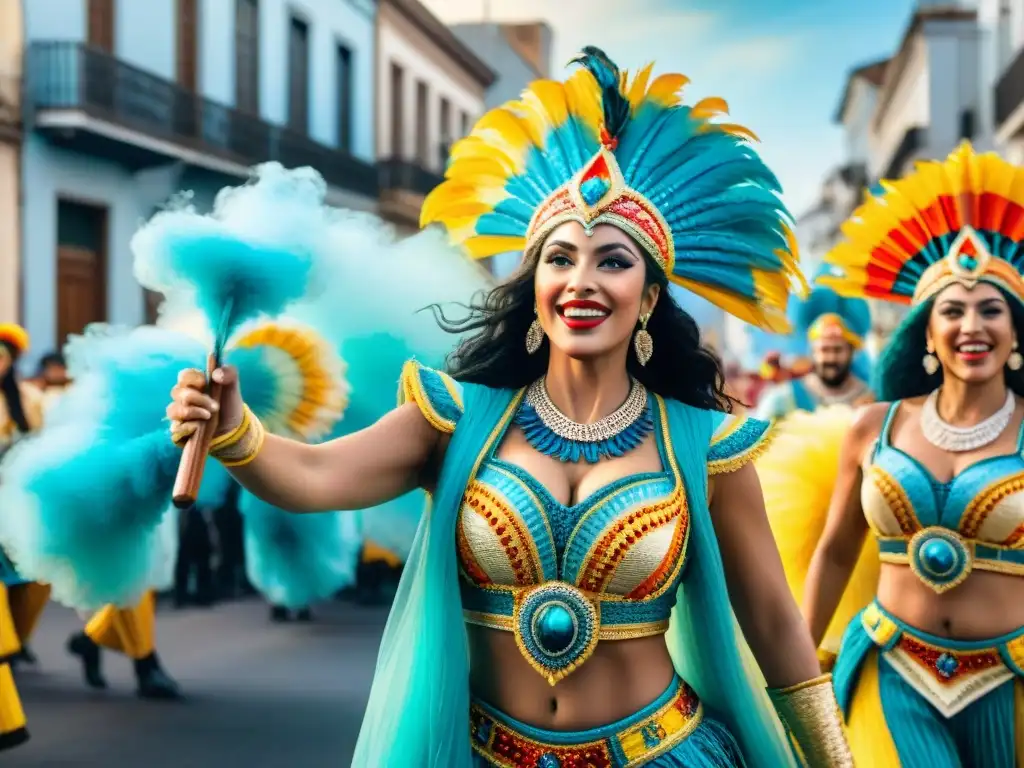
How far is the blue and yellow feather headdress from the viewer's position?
337cm

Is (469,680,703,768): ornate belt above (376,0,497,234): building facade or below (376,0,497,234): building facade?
below

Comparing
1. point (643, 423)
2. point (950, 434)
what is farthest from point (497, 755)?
point (950, 434)

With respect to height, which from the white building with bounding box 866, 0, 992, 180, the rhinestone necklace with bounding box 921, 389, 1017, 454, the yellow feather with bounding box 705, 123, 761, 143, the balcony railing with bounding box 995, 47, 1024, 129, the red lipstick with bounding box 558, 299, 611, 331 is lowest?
the rhinestone necklace with bounding box 921, 389, 1017, 454

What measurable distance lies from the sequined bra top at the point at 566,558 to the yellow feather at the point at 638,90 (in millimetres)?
829

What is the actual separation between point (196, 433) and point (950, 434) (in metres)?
2.63

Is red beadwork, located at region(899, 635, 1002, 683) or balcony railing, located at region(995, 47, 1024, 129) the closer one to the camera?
red beadwork, located at region(899, 635, 1002, 683)

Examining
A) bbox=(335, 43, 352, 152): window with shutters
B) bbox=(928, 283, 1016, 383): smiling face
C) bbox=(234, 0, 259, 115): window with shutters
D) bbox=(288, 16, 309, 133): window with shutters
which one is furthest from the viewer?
bbox=(335, 43, 352, 152): window with shutters

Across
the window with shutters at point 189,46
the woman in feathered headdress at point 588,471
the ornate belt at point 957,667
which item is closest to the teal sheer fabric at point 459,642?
the woman in feathered headdress at point 588,471

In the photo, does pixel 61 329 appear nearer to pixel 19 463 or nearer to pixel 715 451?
pixel 19 463

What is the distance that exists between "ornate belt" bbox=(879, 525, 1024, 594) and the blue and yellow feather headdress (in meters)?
1.25

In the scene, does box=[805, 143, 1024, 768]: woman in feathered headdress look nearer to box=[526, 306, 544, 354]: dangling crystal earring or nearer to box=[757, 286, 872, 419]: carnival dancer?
box=[526, 306, 544, 354]: dangling crystal earring

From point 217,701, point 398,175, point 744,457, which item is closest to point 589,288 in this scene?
point 744,457

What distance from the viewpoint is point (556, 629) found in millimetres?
3062

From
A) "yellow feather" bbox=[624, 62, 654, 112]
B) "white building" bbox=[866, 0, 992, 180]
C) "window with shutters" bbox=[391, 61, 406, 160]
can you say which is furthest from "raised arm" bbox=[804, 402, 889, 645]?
"white building" bbox=[866, 0, 992, 180]
